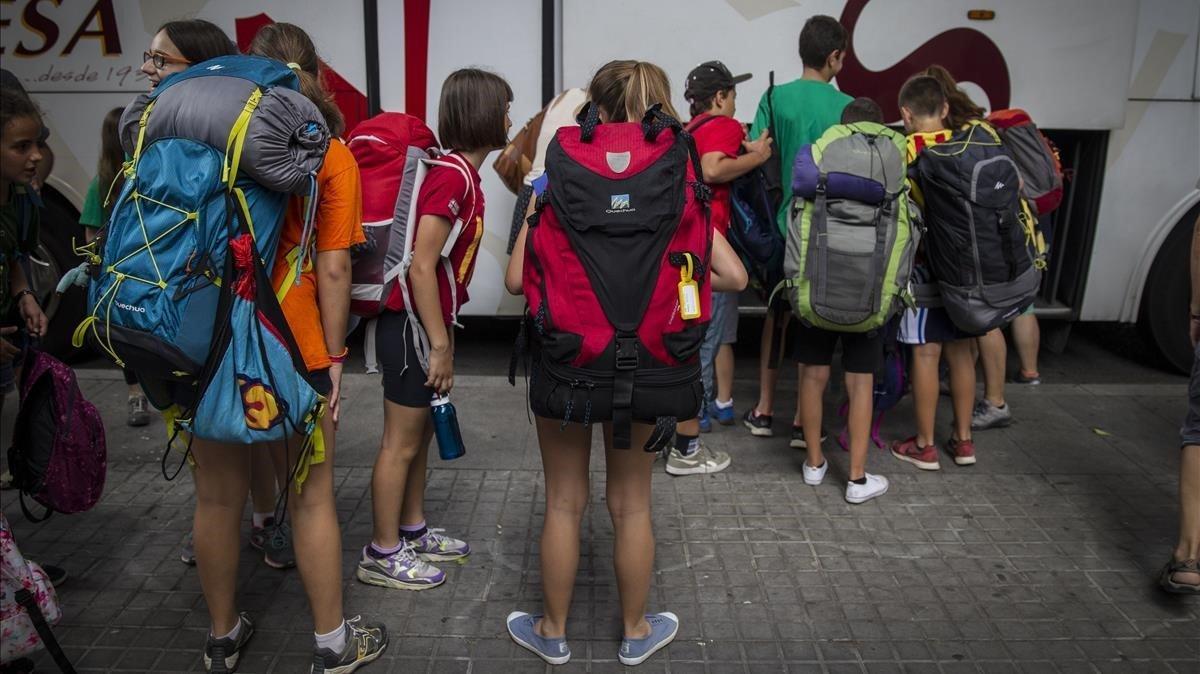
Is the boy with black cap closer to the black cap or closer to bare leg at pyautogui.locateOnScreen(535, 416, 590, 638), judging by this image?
the black cap

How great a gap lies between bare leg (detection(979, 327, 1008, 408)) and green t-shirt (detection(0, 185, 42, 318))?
14.8 ft

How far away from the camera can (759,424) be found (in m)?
5.31

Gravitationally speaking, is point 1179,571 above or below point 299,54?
below

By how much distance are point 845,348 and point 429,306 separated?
2.06 metres

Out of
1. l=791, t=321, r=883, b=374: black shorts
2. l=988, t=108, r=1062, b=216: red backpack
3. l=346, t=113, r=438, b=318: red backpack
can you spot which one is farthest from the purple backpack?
l=988, t=108, r=1062, b=216: red backpack

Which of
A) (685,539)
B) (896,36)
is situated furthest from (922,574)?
(896,36)

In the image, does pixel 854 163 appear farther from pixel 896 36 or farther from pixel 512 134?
pixel 512 134

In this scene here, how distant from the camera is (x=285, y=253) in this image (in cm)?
278

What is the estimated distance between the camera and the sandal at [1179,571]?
356 cm

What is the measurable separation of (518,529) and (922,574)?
1.66m

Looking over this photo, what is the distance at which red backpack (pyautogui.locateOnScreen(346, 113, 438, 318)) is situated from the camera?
3.29 m

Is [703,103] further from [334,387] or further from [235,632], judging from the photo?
[235,632]

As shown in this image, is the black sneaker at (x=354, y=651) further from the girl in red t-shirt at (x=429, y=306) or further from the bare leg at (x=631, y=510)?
the bare leg at (x=631, y=510)

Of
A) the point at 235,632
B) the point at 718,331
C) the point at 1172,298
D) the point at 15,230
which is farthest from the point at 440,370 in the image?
the point at 1172,298
